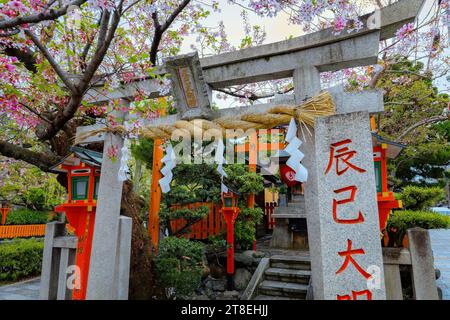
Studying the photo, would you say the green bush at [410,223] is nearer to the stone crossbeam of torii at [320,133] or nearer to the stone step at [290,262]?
the stone crossbeam of torii at [320,133]

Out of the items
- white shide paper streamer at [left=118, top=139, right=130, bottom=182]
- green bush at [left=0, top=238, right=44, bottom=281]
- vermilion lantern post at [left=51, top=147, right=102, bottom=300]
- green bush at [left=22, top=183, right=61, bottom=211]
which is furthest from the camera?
green bush at [left=22, top=183, right=61, bottom=211]

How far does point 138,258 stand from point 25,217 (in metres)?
19.2

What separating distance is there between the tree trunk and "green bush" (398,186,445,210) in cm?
557

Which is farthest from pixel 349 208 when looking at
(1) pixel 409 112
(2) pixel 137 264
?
(1) pixel 409 112

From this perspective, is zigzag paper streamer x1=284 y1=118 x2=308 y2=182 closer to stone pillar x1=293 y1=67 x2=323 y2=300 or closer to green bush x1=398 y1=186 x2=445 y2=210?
stone pillar x1=293 y1=67 x2=323 y2=300

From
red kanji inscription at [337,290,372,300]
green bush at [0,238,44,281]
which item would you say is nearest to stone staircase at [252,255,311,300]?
red kanji inscription at [337,290,372,300]

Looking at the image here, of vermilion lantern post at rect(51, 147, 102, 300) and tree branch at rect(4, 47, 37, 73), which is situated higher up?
tree branch at rect(4, 47, 37, 73)

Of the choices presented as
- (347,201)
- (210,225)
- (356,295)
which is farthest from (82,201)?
(210,225)

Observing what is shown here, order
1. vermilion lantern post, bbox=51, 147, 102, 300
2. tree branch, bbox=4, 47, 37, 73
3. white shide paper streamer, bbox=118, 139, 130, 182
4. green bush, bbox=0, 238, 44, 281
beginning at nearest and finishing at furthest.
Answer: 1. white shide paper streamer, bbox=118, 139, 130, 182
2. vermilion lantern post, bbox=51, 147, 102, 300
3. tree branch, bbox=4, 47, 37, 73
4. green bush, bbox=0, 238, 44, 281

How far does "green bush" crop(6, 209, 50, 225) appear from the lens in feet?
63.6

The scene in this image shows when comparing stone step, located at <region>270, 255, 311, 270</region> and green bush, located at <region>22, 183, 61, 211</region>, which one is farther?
green bush, located at <region>22, 183, 61, 211</region>

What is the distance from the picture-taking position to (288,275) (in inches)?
292

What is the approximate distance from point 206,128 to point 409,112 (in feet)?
33.2

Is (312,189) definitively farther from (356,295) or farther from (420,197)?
(420,197)
